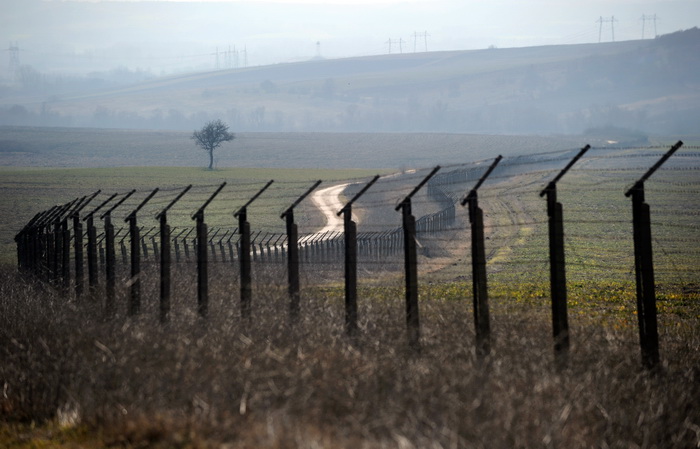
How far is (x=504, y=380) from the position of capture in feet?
34.1

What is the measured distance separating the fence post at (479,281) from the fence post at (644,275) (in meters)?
2.09

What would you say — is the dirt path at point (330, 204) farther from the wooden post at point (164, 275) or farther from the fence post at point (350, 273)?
the fence post at point (350, 273)

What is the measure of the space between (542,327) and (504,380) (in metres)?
4.93

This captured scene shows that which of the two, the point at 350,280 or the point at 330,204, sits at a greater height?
the point at 350,280

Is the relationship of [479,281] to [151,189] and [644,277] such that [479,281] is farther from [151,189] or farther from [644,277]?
[151,189]

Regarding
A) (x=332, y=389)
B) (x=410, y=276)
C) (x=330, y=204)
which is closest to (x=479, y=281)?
(x=410, y=276)

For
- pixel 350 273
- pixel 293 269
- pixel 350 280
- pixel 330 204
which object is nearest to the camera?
pixel 350 280

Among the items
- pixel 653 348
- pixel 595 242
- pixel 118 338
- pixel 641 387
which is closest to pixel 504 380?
pixel 641 387

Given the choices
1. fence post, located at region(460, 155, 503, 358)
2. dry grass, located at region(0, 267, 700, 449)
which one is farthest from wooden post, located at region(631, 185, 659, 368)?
fence post, located at region(460, 155, 503, 358)

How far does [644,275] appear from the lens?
13391 mm

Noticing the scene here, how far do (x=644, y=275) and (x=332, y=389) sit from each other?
572cm

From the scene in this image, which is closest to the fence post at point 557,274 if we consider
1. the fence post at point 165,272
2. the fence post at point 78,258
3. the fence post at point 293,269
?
the fence post at point 293,269

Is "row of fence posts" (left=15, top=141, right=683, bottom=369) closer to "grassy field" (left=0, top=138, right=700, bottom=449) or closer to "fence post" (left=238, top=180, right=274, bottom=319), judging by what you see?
"fence post" (left=238, top=180, right=274, bottom=319)

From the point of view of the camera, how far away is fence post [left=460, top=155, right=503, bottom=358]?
13219 mm
